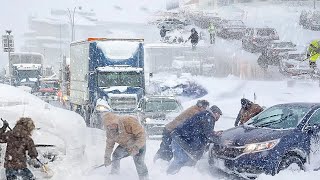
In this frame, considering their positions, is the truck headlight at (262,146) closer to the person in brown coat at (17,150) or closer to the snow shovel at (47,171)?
the snow shovel at (47,171)

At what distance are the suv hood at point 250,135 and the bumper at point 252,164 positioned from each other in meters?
0.25

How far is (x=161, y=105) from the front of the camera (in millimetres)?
16922

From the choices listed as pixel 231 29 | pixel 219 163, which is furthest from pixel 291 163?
pixel 231 29

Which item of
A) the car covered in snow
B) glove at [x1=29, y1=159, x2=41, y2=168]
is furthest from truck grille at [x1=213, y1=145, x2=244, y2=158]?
the car covered in snow

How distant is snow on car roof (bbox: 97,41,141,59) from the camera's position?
19.1 meters

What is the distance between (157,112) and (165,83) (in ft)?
58.5

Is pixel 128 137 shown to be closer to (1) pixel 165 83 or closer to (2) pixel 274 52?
(2) pixel 274 52

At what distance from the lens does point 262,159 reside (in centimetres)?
826

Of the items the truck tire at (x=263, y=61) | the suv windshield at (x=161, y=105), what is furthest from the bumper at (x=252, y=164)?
the truck tire at (x=263, y=61)

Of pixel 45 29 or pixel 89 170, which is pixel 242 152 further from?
pixel 45 29

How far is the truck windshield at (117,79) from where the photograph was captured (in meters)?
19.2

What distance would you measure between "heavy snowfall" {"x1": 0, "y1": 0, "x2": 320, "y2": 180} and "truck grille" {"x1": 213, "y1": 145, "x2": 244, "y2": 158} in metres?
0.36

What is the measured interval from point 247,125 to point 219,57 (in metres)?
30.1

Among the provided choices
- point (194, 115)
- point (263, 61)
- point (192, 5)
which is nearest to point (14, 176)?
point (194, 115)
